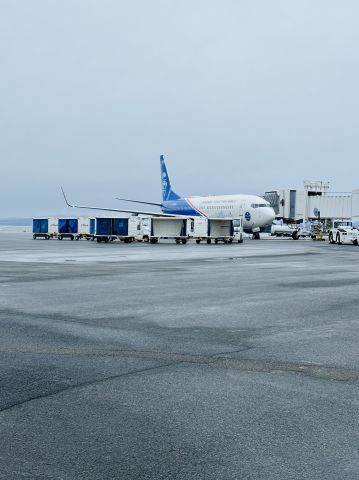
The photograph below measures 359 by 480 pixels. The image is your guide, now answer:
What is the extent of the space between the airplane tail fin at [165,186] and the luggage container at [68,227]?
1684 centimetres

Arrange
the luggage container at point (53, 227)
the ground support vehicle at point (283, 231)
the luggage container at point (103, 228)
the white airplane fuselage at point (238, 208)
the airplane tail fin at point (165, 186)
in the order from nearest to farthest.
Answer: the luggage container at point (103, 228)
the white airplane fuselage at point (238, 208)
the luggage container at point (53, 227)
the ground support vehicle at point (283, 231)
the airplane tail fin at point (165, 186)

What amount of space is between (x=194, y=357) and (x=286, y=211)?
258 feet

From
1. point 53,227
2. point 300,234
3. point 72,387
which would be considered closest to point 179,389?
point 72,387

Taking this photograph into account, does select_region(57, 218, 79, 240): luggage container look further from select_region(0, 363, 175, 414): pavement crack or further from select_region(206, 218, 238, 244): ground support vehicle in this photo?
select_region(0, 363, 175, 414): pavement crack

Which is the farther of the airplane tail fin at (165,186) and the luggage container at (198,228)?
the airplane tail fin at (165,186)

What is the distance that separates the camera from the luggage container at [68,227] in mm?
58500

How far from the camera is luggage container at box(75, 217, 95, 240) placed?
2243 inches

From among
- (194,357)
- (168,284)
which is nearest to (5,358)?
(194,357)

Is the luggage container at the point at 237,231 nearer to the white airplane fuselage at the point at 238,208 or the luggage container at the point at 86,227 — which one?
the white airplane fuselage at the point at 238,208

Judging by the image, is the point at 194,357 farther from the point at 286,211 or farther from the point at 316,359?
the point at 286,211

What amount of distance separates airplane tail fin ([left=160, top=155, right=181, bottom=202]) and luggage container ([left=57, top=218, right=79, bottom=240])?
1684 cm

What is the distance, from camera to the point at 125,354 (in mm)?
6965

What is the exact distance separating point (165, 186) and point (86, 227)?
18.8 meters

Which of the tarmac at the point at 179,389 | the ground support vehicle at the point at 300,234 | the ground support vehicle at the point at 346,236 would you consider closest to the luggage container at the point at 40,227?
the ground support vehicle at the point at 300,234
